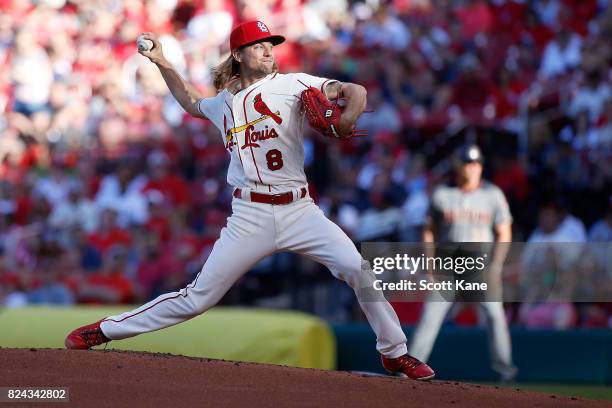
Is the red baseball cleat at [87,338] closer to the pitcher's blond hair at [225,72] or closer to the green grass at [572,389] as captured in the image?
the pitcher's blond hair at [225,72]

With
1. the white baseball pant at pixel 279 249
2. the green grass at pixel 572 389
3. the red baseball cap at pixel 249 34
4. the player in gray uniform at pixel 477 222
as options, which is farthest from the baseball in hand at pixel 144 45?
the green grass at pixel 572 389

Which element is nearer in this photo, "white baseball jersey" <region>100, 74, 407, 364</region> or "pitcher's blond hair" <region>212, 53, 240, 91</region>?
"white baseball jersey" <region>100, 74, 407, 364</region>

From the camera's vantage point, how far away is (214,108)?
19.6 feet

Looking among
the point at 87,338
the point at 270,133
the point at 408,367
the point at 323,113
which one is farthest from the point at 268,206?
the point at 87,338

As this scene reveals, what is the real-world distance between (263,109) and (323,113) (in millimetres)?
417

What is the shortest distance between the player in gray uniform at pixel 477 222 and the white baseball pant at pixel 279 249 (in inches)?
110

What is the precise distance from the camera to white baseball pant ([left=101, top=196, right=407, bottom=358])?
563 cm

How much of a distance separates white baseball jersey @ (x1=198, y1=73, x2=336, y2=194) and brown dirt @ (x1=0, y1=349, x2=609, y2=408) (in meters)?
0.98

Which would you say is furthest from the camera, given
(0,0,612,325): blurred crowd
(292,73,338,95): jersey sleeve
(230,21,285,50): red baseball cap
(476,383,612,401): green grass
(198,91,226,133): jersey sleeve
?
(0,0,612,325): blurred crowd

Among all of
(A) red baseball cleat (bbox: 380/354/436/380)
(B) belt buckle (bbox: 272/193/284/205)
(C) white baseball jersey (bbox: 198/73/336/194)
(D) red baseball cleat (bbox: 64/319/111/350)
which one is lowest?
(A) red baseball cleat (bbox: 380/354/436/380)

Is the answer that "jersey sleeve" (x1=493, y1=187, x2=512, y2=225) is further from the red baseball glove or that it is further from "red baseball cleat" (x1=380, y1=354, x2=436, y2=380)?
the red baseball glove

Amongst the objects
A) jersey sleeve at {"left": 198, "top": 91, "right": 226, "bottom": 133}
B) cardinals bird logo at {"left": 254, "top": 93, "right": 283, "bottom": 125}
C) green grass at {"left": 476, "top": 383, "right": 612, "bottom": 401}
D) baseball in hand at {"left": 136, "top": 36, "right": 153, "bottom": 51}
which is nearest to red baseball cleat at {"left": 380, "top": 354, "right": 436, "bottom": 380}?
cardinals bird logo at {"left": 254, "top": 93, "right": 283, "bottom": 125}

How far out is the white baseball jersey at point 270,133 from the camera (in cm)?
→ 564

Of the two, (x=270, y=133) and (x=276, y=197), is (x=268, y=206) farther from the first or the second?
(x=270, y=133)
